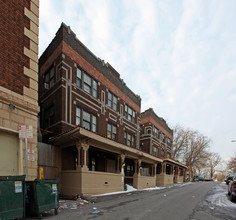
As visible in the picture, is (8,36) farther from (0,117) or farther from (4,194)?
(4,194)

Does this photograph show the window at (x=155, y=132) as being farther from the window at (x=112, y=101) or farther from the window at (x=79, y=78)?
the window at (x=79, y=78)

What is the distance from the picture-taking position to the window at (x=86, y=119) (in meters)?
15.1

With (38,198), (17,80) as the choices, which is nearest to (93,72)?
(17,80)

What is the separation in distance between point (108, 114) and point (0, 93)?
11.5 m

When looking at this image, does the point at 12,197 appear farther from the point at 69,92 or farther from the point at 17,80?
the point at 69,92

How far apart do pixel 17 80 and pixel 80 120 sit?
23.2 ft

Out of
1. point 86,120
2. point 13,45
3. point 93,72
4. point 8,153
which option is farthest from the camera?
point 93,72

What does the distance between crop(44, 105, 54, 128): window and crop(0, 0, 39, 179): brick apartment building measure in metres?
5.70

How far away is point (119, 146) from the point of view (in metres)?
14.5

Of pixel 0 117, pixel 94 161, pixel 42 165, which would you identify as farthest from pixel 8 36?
pixel 94 161

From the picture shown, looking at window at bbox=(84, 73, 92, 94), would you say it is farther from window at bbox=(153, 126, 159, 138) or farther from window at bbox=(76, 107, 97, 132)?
window at bbox=(153, 126, 159, 138)

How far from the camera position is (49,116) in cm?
1517

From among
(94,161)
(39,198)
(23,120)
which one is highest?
(23,120)

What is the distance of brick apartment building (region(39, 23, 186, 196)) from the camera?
12.0m
